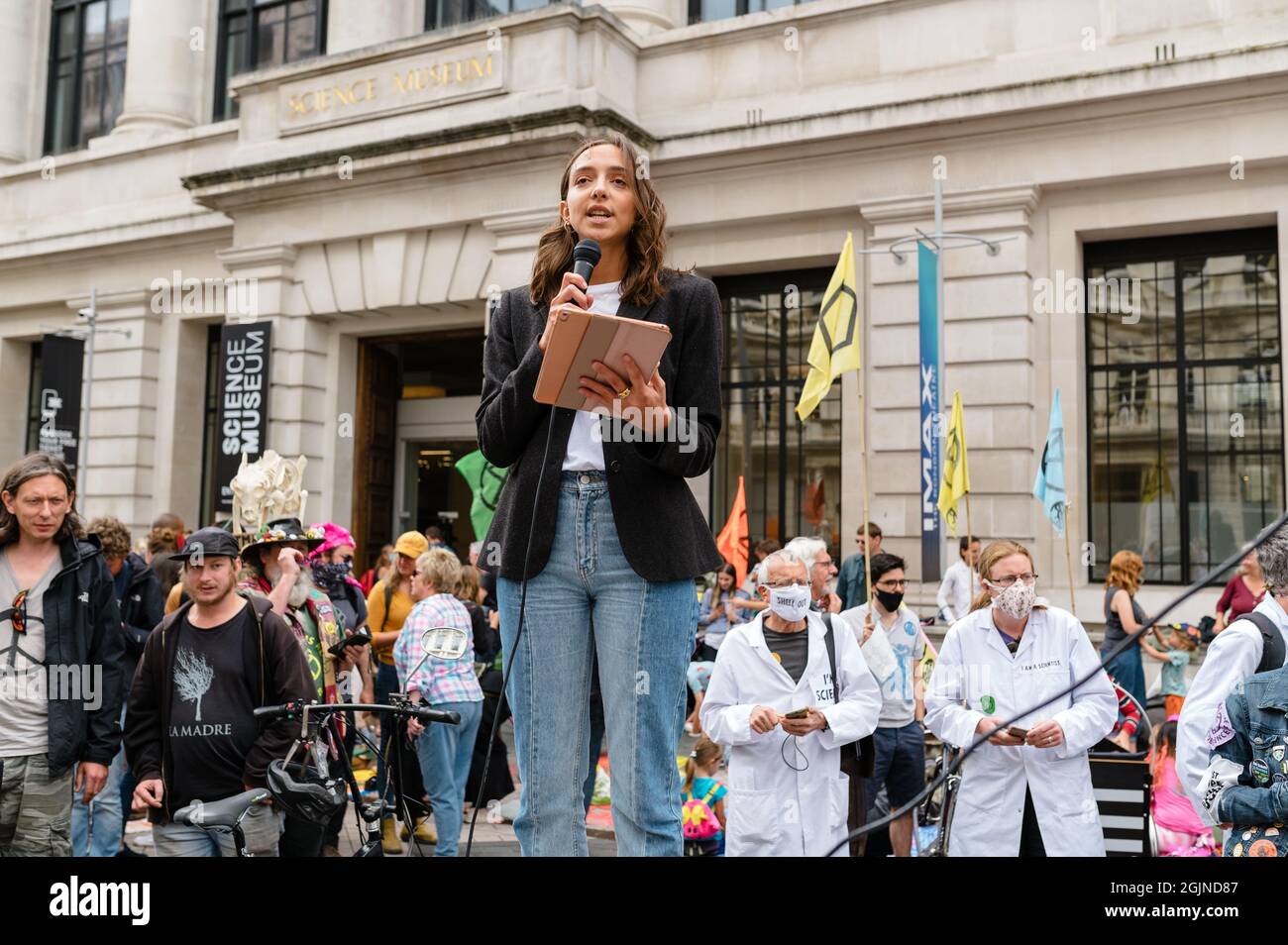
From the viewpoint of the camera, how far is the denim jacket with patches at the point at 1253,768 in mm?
3566

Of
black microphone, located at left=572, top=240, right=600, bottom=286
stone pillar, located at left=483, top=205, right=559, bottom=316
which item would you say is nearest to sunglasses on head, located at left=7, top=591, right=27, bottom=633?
black microphone, located at left=572, top=240, right=600, bottom=286

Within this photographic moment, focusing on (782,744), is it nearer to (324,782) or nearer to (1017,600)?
(1017,600)

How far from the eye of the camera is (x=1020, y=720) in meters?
5.09

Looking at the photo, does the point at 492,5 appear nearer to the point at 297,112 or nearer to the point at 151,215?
the point at 297,112

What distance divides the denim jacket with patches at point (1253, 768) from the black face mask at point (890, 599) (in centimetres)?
422

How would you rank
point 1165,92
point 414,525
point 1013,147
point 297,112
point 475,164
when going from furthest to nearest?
point 414,525 < point 297,112 < point 475,164 < point 1013,147 < point 1165,92

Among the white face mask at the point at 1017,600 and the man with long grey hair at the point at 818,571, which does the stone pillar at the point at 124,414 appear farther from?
Answer: the white face mask at the point at 1017,600

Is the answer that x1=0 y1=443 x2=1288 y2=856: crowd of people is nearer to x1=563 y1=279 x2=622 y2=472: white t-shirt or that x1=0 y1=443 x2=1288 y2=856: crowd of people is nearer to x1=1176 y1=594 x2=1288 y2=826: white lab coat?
x1=1176 y1=594 x2=1288 y2=826: white lab coat

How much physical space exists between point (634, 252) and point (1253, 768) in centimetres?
265

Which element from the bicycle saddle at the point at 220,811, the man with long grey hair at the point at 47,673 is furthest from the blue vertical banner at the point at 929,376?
the bicycle saddle at the point at 220,811

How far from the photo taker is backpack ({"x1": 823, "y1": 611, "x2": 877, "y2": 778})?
234 inches

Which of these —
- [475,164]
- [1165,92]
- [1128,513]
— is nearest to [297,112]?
[475,164]
